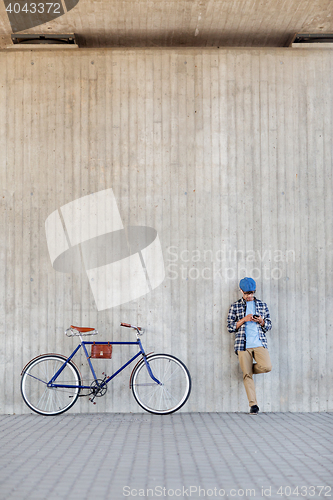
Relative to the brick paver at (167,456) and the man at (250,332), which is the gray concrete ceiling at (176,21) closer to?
the man at (250,332)

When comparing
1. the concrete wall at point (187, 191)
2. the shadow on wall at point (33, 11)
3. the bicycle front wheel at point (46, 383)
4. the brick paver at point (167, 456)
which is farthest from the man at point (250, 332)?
the shadow on wall at point (33, 11)

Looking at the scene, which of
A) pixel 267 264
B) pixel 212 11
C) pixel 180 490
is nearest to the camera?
pixel 180 490

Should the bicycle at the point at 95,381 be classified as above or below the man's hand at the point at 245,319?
below

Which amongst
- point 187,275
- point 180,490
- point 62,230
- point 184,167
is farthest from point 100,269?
point 180,490

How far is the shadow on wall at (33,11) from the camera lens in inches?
222

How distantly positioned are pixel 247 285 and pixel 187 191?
148 centimetres

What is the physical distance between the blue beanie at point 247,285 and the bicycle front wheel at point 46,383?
2323 millimetres

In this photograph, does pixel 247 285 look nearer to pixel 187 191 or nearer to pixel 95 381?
pixel 187 191

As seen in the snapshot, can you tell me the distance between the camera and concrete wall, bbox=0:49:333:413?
6.05 metres

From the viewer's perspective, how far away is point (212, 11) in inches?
227

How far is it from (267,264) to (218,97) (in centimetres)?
234

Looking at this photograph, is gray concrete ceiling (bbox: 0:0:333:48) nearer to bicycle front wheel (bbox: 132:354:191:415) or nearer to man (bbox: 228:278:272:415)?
man (bbox: 228:278:272:415)

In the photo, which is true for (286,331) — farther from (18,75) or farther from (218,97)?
(18,75)

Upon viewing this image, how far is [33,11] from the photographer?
18.9 feet
